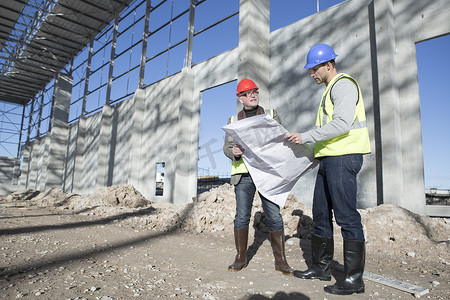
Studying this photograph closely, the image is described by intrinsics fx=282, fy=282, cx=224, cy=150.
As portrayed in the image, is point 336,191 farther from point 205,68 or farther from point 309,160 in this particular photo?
point 205,68

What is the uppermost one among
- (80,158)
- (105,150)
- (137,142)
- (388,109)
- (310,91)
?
(310,91)

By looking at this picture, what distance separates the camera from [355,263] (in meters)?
2.14

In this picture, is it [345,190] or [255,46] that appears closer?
[345,190]

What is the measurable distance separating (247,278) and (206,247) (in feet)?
5.38

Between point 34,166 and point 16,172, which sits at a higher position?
point 34,166

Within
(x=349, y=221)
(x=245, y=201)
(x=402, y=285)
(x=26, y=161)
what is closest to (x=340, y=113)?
(x=349, y=221)

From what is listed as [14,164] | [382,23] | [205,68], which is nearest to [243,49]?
[205,68]

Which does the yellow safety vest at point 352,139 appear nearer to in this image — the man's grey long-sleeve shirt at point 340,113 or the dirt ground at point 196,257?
the man's grey long-sleeve shirt at point 340,113

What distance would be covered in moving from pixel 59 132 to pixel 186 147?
1824 cm

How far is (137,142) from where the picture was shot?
15172 mm

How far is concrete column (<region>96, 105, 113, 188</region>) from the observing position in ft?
58.3

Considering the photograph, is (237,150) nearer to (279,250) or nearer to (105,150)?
(279,250)

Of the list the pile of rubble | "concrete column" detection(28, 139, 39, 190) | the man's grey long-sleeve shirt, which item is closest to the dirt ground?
the pile of rubble

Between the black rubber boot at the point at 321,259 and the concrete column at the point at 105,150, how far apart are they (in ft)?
55.6
